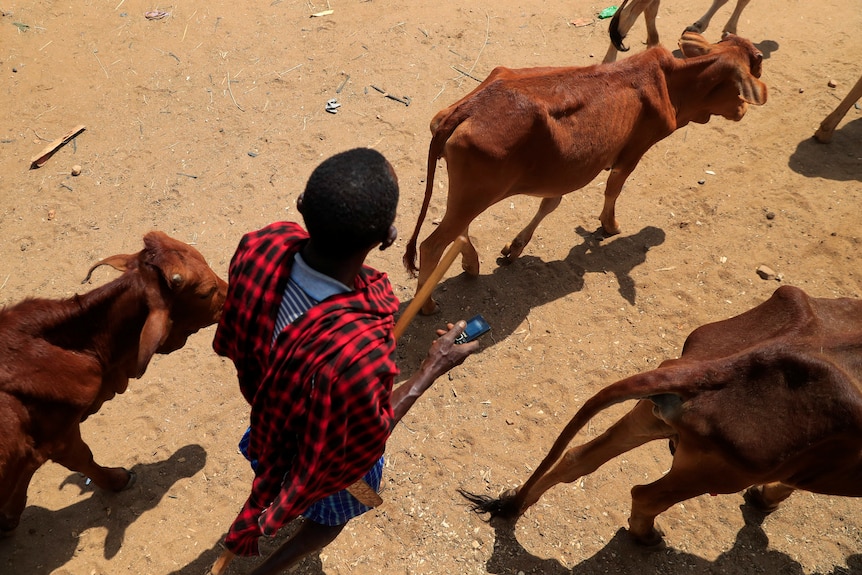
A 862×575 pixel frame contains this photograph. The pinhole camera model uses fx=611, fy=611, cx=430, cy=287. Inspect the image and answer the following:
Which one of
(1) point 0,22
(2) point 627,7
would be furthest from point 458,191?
(1) point 0,22

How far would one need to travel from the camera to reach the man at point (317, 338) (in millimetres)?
1933

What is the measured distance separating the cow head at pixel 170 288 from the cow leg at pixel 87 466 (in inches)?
24.1

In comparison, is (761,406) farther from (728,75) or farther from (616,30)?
(616,30)

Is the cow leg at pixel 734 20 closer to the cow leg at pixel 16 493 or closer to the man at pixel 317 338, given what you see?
the man at pixel 317 338

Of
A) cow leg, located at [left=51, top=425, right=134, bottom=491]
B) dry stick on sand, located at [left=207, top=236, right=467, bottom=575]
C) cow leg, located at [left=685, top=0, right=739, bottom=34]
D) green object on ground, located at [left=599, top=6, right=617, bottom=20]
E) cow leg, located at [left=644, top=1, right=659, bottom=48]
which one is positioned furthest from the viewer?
green object on ground, located at [left=599, top=6, right=617, bottom=20]

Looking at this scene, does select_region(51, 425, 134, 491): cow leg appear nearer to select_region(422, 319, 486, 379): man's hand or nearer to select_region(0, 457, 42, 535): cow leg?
select_region(0, 457, 42, 535): cow leg

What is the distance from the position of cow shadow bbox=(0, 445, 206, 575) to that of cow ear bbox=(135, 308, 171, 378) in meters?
1.13

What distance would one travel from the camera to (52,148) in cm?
615

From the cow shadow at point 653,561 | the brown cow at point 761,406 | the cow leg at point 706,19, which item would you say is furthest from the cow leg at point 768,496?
the cow leg at point 706,19

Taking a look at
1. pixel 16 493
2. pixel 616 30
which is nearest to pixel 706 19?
pixel 616 30

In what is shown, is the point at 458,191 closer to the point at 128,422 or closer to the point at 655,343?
the point at 655,343

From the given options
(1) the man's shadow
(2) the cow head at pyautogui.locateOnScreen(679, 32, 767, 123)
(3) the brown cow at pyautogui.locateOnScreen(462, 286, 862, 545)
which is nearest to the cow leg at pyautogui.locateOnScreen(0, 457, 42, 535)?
(1) the man's shadow

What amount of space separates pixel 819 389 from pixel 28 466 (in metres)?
4.04

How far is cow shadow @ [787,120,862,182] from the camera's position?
19.3 feet
